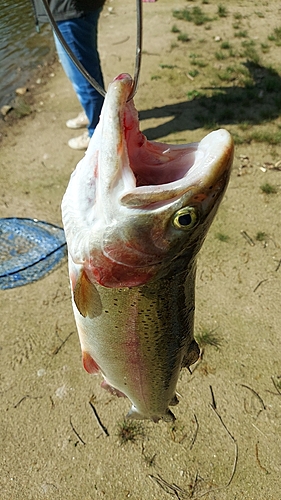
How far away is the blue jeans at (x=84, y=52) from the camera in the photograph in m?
3.74

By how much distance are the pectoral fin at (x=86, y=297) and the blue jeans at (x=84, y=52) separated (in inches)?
108

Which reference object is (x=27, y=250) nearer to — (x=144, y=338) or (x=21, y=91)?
(x=144, y=338)

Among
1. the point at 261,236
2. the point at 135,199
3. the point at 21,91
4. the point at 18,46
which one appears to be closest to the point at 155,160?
the point at 135,199

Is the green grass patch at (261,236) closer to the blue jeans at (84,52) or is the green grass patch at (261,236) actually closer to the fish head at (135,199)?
the blue jeans at (84,52)

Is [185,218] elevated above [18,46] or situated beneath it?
elevated above

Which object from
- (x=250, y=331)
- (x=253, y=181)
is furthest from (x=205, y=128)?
(x=250, y=331)

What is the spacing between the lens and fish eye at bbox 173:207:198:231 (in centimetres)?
128

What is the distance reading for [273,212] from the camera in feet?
13.5

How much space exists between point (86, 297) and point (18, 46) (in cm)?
750

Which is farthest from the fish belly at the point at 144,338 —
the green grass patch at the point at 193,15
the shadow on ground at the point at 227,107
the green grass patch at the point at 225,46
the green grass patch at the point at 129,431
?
the green grass patch at the point at 193,15

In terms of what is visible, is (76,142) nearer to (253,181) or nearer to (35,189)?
(35,189)

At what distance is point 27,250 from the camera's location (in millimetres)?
3758

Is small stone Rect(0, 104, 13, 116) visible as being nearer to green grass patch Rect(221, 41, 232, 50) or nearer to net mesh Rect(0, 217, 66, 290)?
net mesh Rect(0, 217, 66, 290)

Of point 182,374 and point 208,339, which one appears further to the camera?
point 208,339
